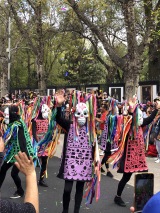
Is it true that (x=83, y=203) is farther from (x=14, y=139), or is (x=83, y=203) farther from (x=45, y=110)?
(x=45, y=110)

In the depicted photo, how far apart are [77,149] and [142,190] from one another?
149 centimetres

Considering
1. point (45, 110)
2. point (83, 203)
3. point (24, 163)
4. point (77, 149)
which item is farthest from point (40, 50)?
point (24, 163)

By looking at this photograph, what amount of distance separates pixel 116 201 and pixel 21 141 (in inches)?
69.7

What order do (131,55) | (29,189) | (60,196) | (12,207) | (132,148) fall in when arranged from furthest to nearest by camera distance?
(131,55) → (60,196) → (132,148) → (29,189) → (12,207)

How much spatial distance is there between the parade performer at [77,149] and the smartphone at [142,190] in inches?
55.5

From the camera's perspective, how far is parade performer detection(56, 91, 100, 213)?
441cm

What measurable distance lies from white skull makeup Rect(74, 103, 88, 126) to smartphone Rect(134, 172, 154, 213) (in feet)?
5.03

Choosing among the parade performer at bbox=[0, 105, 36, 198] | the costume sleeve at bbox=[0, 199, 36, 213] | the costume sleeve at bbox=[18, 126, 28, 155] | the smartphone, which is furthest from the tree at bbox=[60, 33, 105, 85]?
the costume sleeve at bbox=[0, 199, 36, 213]

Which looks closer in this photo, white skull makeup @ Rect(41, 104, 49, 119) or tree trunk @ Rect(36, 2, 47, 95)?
white skull makeup @ Rect(41, 104, 49, 119)

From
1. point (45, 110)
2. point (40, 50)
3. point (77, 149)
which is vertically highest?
point (40, 50)

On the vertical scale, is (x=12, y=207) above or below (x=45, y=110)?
below

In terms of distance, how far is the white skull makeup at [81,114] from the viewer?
447 centimetres

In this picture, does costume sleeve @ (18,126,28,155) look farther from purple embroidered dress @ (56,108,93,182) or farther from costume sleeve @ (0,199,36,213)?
costume sleeve @ (0,199,36,213)

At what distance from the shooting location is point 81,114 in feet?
14.7
